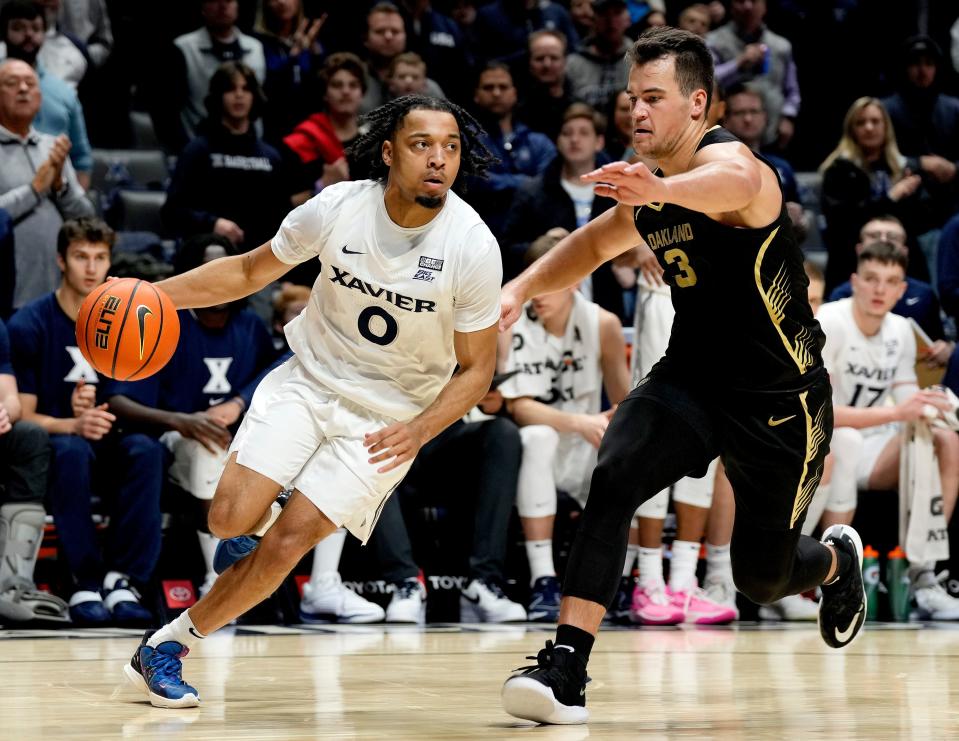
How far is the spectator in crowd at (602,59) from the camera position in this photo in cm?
1034

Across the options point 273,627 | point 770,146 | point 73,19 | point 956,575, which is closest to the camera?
point 273,627

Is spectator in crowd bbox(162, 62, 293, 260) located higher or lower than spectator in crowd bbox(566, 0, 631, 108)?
lower

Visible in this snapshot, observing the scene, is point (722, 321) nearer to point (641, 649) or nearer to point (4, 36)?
point (641, 649)

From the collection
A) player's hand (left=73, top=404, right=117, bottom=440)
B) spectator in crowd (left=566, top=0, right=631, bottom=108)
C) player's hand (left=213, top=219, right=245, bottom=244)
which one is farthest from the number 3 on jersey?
spectator in crowd (left=566, top=0, right=631, bottom=108)

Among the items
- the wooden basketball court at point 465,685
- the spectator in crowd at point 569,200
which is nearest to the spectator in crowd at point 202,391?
the wooden basketball court at point 465,685

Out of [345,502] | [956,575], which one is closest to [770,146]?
[956,575]

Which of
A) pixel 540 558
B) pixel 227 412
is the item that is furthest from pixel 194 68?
pixel 540 558

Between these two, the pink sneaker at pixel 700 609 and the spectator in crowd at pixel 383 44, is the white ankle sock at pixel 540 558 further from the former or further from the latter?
the spectator in crowd at pixel 383 44

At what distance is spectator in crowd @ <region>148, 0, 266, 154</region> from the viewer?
9398 millimetres

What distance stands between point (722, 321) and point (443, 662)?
2005 millimetres

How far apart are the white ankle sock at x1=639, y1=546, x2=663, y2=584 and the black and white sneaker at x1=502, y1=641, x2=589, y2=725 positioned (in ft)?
10.9

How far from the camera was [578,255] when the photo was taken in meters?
4.52

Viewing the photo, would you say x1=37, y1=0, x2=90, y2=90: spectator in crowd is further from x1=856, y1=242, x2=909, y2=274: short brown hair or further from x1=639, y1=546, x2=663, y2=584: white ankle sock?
x1=856, y1=242, x2=909, y2=274: short brown hair

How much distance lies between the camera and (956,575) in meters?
8.08
